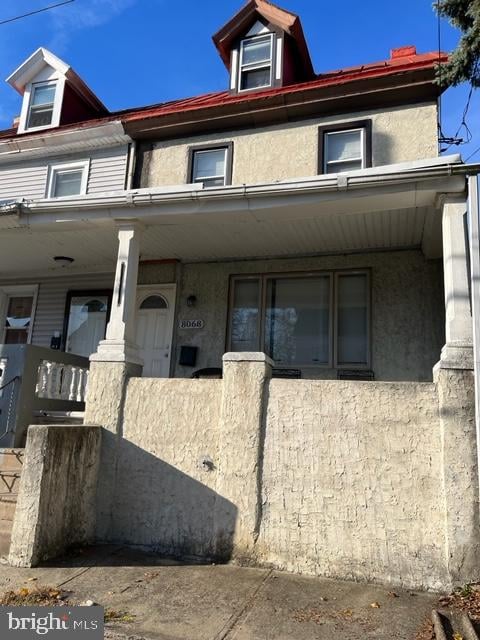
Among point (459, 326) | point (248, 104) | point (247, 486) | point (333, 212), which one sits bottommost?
point (247, 486)

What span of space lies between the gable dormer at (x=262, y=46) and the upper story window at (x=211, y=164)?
1417 millimetres

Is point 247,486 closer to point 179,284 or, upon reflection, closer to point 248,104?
point 179,284

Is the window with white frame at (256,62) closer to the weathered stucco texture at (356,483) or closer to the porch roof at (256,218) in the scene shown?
the porch roof at (256,218)

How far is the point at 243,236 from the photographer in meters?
7.38

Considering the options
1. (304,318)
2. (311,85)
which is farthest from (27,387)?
(311,85)

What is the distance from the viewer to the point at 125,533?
553 cm

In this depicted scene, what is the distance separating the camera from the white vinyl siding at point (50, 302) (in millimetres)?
9898

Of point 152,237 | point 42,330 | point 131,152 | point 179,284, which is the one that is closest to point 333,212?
point 152,237

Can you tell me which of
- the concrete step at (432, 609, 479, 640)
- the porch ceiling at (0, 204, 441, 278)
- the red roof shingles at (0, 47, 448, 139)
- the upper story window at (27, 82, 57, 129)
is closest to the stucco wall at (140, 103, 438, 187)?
the red roof shingles at (0, 47, 448, 139)

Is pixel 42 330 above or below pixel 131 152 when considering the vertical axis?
below

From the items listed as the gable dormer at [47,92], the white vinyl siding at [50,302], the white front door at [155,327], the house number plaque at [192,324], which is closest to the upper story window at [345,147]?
the house number plaque at [192,324]

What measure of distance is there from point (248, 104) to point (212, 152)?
1.04m

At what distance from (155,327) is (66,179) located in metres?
3.77

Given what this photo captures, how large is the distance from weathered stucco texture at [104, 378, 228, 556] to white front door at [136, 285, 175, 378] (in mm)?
2840
